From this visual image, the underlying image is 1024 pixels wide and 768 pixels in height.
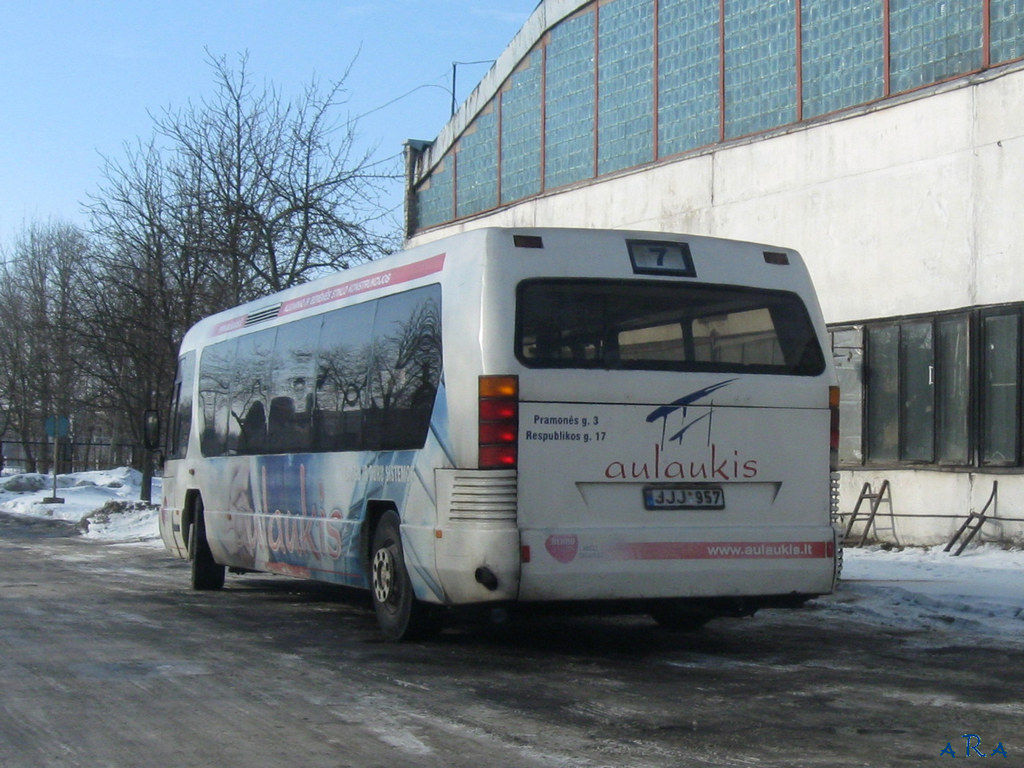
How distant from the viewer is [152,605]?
41.7 feet

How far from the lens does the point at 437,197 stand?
104 ft

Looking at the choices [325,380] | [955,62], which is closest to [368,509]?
[325,380]

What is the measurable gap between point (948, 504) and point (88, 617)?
36.9 ft

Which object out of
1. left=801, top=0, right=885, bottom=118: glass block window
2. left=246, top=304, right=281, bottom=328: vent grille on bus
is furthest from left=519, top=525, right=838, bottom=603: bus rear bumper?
left=801, top=0, right=885, bottom=118: glass block window

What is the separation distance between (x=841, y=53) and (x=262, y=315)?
35.3 ft

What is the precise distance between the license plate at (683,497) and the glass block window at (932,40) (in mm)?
11013

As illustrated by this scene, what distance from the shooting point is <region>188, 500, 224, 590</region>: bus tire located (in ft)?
47.8

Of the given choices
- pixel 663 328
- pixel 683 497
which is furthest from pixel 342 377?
pixel 683 497

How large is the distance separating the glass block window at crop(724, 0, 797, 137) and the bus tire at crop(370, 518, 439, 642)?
13243mm

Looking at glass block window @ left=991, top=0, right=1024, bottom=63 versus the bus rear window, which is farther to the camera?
glass block window @ left=991, top=0, right=1024, bottom=63

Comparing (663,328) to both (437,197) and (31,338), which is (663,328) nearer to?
(437,197)

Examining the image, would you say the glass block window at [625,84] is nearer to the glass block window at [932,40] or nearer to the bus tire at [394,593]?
the glass block window at [932,40]

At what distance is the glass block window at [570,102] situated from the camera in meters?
26.1

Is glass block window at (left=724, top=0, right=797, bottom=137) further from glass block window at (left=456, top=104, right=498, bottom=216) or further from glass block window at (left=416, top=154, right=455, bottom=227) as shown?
glass block window at (left=416, top=154, right=455, bottom=227)
